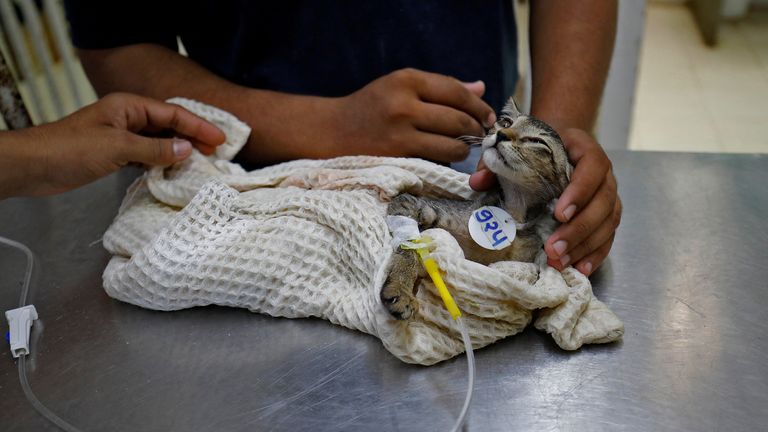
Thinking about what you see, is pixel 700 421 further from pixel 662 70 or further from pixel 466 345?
pixel 662 70

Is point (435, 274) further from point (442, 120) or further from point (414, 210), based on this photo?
point (442, 120)

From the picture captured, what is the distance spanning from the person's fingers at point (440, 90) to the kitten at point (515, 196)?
15cm

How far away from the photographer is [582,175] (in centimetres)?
83

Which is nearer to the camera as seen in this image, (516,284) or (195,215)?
(516,284)

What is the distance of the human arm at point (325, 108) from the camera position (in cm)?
102

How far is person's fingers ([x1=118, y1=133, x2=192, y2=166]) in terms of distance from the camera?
951 mm

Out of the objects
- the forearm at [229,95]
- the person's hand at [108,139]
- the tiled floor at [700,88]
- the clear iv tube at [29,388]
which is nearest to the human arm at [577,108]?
the forearm at [229,95]

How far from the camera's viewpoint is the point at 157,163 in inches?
38.5

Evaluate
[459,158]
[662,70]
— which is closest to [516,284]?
[459,158]

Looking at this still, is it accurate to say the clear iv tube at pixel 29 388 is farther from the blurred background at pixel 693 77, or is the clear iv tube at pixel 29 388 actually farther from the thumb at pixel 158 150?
the blurred background at pixel 693 77

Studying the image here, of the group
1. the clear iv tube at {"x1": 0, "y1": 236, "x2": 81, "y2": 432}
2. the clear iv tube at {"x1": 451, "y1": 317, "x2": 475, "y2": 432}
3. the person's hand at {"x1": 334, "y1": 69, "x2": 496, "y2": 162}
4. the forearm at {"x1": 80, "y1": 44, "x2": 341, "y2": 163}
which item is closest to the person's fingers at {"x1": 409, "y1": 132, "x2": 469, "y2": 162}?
the person's hand at {"x1": 334, "y1": 69, "x2": 496, "y2": 162}

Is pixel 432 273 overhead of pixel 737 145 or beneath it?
overhead

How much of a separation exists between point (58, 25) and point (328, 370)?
1.51 m

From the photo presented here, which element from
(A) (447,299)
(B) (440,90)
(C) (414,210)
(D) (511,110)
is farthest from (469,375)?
(B) (440,90)
